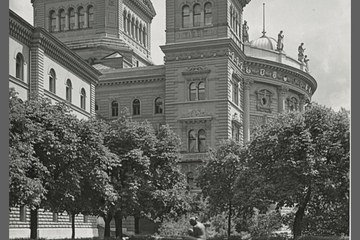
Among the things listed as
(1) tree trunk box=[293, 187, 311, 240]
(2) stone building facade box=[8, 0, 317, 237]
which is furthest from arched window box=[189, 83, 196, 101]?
(1) tree trunk box=[293, 187, 311, 240]

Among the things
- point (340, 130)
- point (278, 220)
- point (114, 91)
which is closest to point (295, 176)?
point (340, 130)

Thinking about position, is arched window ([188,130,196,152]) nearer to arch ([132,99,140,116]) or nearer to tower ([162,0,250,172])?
tower ([162,0,250,172])

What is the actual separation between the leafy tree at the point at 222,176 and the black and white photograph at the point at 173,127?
10cm

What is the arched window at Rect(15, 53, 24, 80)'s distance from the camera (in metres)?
43.5

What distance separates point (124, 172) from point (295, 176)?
12.2m

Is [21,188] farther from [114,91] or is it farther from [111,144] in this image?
[114,91]

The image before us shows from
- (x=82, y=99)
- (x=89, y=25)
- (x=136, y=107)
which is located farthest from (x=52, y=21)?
(x=82, y=99)

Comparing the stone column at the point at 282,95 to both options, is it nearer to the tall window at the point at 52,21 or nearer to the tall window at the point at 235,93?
the tall window at the point at 235,93

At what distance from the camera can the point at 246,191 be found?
38562mm

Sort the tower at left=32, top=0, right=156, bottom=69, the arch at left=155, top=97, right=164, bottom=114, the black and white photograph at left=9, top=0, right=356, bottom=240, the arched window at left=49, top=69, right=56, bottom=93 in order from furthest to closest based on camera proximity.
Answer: the tower at left=32, top=0, right=156, bottom=69, the arch at left=155, top=97, right=164, bottom=114, the arched window at left=49, top=69, right=56, bottom=93, the black and white photograph at left=9, top=0, right=356, bottom=240

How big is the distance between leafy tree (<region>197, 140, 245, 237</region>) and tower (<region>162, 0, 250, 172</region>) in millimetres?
16094

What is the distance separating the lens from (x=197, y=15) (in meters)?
69.0

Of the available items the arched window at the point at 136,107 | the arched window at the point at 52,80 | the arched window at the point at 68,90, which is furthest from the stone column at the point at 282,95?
the arched window at the point at 52,80

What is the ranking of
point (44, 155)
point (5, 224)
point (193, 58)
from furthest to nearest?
point (193, 58) < point (44, 155) < point (5, 224)
